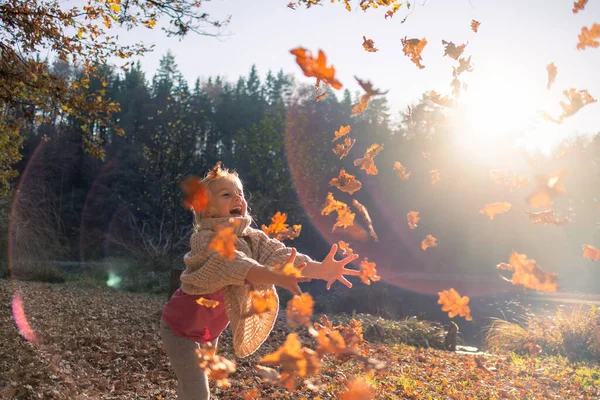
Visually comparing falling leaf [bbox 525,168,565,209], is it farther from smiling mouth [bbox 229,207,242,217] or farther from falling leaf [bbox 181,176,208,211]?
falling leaf [bbox 181,176,208,211]

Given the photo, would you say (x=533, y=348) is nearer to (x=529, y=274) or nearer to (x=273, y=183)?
(x=529, y=274)

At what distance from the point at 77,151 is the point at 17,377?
24.9m

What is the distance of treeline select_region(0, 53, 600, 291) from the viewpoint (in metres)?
16.4

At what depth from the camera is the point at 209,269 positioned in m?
2.39

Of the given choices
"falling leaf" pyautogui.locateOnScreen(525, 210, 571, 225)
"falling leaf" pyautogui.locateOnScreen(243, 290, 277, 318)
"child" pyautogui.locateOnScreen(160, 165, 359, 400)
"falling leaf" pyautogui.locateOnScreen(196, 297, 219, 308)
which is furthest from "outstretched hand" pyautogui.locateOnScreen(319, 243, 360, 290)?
"falling leaf" pyautogui.locateOnScreen(525, 210, 571, 225)

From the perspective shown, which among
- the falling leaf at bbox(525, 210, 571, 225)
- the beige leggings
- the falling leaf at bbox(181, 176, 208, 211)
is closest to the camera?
the falling leaf at bbox(181, 176, 208, 211)

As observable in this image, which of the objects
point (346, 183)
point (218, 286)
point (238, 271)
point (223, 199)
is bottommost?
point (218, 286)

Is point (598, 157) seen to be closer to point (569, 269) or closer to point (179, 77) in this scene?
point (569, 269)

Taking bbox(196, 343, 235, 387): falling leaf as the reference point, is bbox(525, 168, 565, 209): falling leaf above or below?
above

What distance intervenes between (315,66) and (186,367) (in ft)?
5.51

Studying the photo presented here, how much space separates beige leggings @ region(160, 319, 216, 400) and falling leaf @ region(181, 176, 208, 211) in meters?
0.69

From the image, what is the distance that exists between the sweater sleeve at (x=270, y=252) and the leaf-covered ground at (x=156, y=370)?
2.04 metres

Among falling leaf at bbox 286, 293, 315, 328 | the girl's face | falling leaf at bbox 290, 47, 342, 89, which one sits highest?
falling leaf at bbox 290, 47, 342, 89

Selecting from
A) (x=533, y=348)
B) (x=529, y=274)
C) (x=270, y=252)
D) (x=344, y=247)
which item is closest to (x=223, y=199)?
(x=270, y=252)
